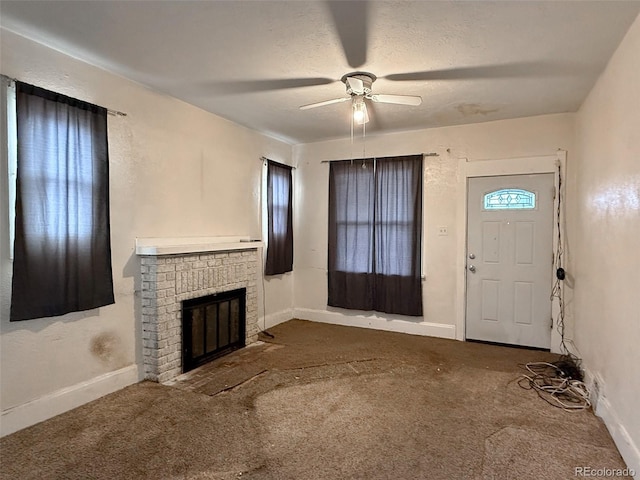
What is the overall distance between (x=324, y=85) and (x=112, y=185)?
194 cm

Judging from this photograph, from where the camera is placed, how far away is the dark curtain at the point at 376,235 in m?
4.67

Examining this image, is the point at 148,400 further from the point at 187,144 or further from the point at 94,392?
the point at 187,144

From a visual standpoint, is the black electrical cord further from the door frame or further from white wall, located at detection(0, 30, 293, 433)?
white wall, located at detection(0, 30, 293, 433)

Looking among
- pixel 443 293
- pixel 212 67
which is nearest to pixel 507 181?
pixel 443 293

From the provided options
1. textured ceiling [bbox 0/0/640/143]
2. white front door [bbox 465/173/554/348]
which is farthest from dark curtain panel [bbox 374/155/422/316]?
textured ceiling [bbox 0/0/640/143]

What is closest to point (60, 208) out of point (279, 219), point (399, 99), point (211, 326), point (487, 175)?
point (211, 326)

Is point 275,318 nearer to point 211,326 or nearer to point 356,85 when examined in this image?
point 211,326

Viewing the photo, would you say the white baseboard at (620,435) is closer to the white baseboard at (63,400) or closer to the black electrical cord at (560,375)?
the black electrical cord at (560,375)

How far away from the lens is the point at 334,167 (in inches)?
202

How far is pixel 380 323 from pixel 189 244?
2.69 m

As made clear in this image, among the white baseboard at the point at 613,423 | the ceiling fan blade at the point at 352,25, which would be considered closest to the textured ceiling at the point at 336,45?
the ceiling fan blade at the point at 352,25

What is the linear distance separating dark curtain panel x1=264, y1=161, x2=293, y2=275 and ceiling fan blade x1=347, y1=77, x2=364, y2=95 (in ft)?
6.70

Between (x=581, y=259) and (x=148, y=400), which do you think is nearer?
(x=148, y=400)

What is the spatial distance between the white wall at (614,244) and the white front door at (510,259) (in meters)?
0.64
